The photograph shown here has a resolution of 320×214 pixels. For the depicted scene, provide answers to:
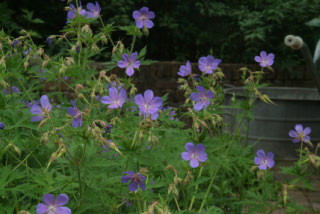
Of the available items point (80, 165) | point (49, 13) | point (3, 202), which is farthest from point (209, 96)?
point (49, 13)

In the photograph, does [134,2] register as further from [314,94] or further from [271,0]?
[314,94]

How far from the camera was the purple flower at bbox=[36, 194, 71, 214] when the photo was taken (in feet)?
3.25

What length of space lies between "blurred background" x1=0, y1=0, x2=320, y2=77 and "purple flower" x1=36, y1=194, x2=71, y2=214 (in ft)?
14.5

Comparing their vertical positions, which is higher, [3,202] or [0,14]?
[0,14]

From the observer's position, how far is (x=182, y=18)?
233 inches

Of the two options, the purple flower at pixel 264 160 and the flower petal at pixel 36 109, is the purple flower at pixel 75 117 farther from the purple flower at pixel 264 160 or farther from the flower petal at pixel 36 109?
the purple flower at pixel 264 160

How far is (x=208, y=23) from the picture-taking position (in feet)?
19.6

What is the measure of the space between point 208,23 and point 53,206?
5185 mm

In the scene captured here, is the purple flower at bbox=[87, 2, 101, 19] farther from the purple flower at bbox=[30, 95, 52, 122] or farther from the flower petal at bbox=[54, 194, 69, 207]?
the flower petal at bbox=[54, 194, 69, 207]

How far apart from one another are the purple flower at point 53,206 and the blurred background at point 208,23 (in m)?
4.42

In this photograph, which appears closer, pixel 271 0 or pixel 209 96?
pixel 209 96

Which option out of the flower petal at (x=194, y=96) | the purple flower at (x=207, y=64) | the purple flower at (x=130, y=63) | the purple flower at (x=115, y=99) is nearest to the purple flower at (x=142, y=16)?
the purple flower at (x=130, y=63)

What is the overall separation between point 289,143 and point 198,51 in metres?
2.54

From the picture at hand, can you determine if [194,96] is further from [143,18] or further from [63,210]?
[63,210]
